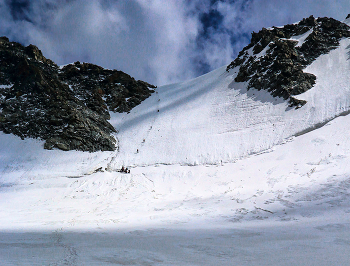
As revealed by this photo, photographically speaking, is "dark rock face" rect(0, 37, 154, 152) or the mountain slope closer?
the mountain slope

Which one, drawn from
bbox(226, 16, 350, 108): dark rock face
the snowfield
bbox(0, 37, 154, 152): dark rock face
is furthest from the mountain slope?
bbox(0, 37, 154, 152): dark rock face

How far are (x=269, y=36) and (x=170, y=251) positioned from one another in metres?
39.4

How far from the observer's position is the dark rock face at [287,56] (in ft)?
80.4

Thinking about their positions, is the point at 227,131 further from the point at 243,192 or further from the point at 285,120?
the point at 243,192

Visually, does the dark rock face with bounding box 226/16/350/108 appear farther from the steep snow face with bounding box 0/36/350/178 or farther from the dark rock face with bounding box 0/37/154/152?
the dark rock face with bounding box 0/37/154/152

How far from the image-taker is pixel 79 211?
10359 mm

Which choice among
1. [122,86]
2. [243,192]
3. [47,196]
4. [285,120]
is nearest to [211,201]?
[243,192]

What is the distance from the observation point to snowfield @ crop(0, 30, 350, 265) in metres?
3.86

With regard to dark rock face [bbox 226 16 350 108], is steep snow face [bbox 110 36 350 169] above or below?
below

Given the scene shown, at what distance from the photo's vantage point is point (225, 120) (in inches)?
937

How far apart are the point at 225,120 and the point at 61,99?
73.0 feet

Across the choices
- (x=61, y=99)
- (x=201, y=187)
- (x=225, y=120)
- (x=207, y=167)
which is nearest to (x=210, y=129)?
(x=225, y=120)

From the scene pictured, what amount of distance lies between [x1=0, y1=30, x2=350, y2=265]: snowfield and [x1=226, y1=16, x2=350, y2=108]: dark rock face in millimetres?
1384

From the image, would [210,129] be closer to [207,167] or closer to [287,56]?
[207,167]
